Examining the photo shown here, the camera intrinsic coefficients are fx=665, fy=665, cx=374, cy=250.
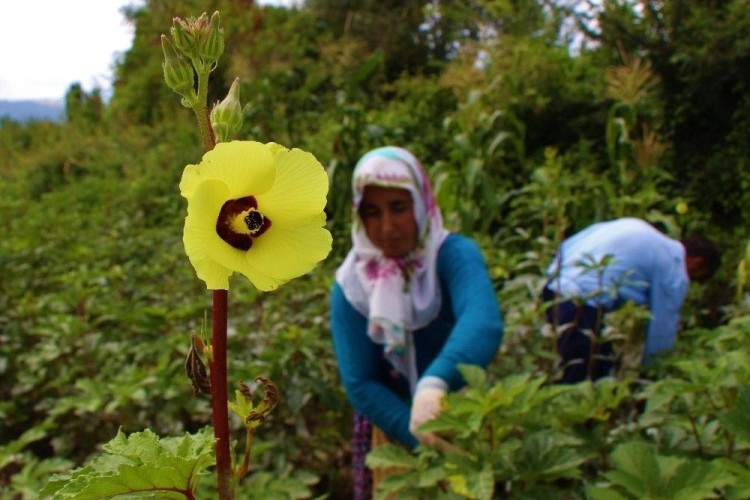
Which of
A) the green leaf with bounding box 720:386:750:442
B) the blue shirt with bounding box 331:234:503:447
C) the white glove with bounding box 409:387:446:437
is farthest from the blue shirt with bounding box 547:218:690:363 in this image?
the green leaf with bounding box 720:386:750:442

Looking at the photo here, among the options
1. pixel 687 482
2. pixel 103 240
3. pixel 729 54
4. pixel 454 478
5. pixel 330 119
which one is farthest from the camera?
pixel 330 119

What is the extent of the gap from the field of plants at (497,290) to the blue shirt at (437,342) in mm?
226

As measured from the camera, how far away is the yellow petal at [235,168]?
16.4 inches

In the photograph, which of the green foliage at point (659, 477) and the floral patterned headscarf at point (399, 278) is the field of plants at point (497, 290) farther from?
the floral patterned headscarf at point (399, 278)

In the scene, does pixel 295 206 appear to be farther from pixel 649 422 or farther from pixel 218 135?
pixel 649 422

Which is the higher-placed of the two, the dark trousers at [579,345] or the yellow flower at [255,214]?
the yellow flower at [255,214]

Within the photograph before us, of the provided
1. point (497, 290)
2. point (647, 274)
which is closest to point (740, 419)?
point (647, 274)

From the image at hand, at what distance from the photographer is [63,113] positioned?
695 inches

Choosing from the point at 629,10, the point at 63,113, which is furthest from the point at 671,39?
the point at 63,113

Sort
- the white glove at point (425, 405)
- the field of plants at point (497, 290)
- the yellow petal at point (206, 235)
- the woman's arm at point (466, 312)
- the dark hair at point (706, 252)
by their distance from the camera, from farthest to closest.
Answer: the dark hair at point (706, 252) < the woman's arm at point (466, 312) < the white glove at point (425, 405) < the field of plants at point (497, 290) < the yellow petal at point (206, 235)

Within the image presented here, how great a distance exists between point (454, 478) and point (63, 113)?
18981mm

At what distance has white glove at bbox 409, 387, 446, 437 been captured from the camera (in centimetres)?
166

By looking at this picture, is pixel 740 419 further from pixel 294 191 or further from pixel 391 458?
pixel 294 191

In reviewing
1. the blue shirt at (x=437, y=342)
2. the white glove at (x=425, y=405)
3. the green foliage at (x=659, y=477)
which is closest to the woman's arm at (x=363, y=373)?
Result: the blue shirt at (x=437, y=342)
